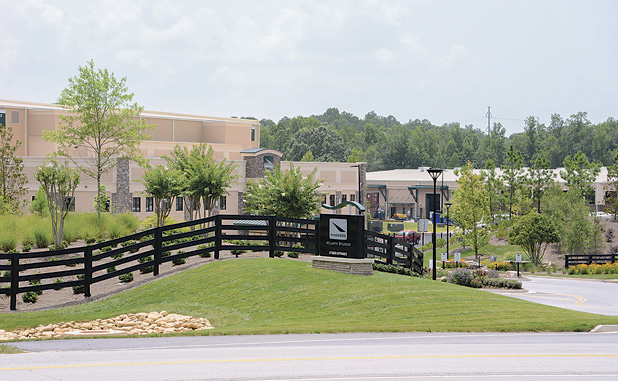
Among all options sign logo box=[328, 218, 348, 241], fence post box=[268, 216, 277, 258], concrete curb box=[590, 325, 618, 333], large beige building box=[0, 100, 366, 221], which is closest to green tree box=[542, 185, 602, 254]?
large beige building box=[0, 100, 366, 221]

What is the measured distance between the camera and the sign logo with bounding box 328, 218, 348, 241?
21.9m

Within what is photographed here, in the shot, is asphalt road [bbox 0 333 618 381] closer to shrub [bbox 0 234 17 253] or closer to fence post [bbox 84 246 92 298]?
fence post [bbox 84 246 92 298]

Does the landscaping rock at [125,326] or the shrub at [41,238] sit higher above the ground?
the shrub at [41,238]

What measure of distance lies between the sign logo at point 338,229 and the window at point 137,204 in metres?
40.3

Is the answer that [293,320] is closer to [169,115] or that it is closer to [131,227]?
[131,227]

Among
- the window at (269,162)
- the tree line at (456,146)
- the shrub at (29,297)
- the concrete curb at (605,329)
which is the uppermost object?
the tree line at (456,146)

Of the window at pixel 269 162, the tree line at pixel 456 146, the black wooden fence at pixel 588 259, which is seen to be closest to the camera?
the black wooden fence at pixel 588 259

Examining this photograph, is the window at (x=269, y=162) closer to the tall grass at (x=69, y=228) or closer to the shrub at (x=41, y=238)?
the tall grass at (x=69, y=228)

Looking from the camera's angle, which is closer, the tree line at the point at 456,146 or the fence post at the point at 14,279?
the fence post at the point at 14,279

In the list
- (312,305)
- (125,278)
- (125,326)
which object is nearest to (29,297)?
(125,278)

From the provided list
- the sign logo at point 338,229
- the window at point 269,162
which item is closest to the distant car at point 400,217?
the window at point 269,162

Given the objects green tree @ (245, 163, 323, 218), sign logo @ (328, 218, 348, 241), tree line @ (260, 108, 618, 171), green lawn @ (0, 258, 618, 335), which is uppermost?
tree line @ (260, 108, 618, 171)

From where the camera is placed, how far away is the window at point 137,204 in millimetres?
59188

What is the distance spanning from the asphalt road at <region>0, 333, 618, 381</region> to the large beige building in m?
28.4
